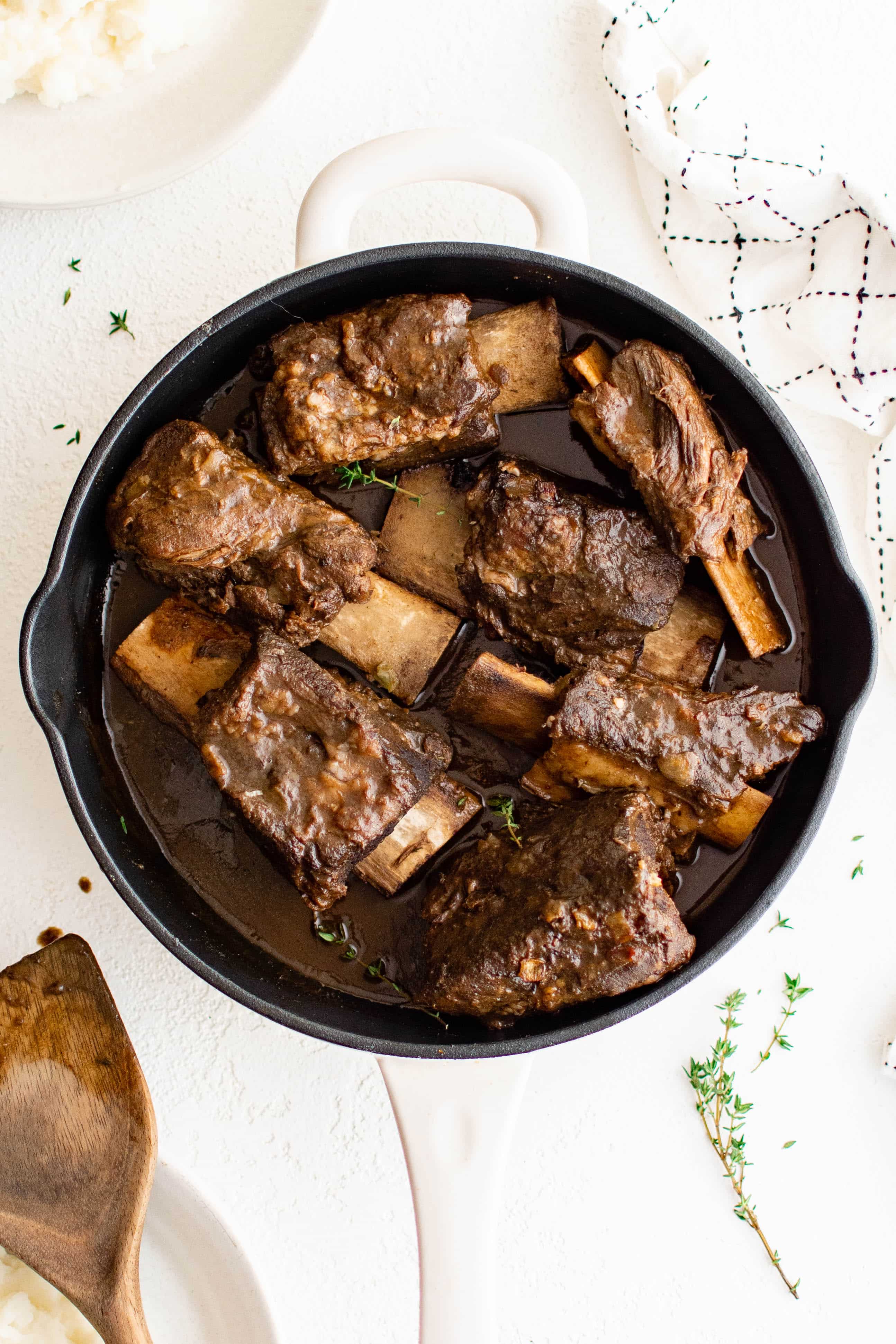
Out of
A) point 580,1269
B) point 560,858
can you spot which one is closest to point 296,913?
point 560,858

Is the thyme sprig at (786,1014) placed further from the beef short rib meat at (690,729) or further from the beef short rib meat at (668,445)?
the beef short rib meat at (668,445)

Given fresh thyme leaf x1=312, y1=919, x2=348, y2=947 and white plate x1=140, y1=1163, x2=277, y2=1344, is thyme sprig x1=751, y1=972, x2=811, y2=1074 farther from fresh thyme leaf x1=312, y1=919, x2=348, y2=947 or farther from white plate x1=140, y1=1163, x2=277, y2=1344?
white plate x1=140, y1=1163, x2=277, y2=1344

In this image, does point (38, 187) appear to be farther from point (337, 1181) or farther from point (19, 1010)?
point (337, 1181)

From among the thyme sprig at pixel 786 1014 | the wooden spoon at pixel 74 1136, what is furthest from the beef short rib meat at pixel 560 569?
the wooden spoon at pixel 74 1136

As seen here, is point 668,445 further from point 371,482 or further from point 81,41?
point 81,41

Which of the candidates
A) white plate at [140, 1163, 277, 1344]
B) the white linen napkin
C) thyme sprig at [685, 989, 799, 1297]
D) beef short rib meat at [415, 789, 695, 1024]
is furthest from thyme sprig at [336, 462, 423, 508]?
white plate at [140, 1163, 277, 1344]

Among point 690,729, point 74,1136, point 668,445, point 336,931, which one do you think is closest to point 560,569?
point 668,445
